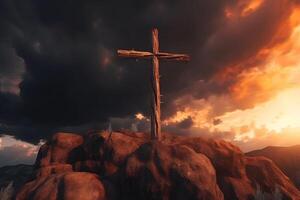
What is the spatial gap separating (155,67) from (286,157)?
56.7 meters

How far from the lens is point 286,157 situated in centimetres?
6650

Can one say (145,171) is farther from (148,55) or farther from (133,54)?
(148,55)

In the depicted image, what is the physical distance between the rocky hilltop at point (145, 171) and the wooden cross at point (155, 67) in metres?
1.51

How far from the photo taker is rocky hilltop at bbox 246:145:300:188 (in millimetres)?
59500

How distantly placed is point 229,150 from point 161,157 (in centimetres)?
586

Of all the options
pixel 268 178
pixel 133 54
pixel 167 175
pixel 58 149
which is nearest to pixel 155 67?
pixel 133 54

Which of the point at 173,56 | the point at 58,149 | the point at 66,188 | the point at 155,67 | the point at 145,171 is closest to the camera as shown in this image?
the point at 66,188

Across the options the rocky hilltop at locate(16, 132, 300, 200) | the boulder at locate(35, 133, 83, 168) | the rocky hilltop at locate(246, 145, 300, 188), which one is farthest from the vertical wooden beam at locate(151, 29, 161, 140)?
→ the rocky hilltop at locate(246, 145, 300, 188)

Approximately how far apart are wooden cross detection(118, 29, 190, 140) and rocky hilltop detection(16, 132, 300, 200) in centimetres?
151

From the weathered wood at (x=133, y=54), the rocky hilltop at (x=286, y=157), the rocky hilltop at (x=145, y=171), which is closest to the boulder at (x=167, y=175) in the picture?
the rocky hilltop at (x=145, y=171)

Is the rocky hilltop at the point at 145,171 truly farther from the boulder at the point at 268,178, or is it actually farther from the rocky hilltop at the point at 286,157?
Answer: the rocky hilltop at the point at 286,157

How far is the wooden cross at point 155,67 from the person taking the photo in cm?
1903

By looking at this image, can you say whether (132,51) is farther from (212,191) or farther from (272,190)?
(272,190)

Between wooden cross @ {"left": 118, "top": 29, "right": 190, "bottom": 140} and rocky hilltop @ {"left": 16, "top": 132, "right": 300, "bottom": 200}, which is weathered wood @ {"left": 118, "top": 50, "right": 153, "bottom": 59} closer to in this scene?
wooden cross @ {"left": 118, "top": 29, "right": 190, "bottom": 140}
